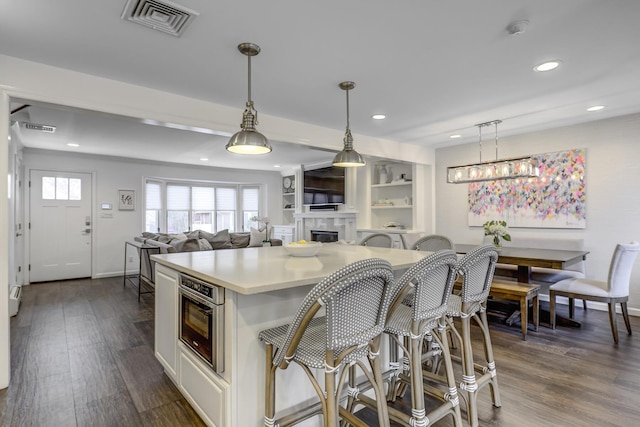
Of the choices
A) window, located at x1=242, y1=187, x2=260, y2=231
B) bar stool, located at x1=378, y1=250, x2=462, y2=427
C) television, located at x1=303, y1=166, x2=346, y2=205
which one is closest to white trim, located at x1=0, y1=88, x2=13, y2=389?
bar stool, located at x1=378, y1=250, x2=462, y2=427

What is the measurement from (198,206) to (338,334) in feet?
24.8

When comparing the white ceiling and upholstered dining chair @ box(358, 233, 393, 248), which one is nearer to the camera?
the white ceiling

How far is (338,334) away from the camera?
4.25 feet

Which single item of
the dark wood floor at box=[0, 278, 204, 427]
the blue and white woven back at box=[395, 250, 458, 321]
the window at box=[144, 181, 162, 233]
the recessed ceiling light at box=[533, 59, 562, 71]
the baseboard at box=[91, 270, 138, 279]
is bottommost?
the dark wood floor at box=[0, 278, 204, 427]

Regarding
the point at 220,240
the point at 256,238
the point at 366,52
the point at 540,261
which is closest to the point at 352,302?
the point at 366,52

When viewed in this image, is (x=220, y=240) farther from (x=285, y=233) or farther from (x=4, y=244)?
(x=4, y=244)

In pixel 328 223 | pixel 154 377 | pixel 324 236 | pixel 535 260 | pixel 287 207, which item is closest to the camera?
pixel 154 377

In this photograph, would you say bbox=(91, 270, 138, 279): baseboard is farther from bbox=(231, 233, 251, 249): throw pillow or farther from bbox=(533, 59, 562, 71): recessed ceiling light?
bbox=(533, 59, 562, 71): recessed ceiling light

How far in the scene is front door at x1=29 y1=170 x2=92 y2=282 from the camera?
232 inches

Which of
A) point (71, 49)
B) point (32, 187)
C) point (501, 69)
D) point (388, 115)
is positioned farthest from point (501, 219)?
point (32, 187)

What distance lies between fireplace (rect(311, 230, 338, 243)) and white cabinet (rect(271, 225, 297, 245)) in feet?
2.40

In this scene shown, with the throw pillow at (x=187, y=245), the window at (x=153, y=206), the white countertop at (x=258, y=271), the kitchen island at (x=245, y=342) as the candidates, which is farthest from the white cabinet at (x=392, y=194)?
the window at (x=153, y=206)

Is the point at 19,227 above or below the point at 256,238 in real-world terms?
above

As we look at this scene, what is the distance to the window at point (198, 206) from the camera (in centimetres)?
740
